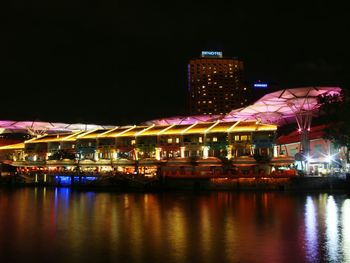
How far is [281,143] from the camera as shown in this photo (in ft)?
288

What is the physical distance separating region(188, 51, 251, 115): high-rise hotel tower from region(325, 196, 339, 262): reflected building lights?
502ft

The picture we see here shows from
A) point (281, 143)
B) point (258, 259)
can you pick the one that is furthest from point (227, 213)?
point (281, 143)

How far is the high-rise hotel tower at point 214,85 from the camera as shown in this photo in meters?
184

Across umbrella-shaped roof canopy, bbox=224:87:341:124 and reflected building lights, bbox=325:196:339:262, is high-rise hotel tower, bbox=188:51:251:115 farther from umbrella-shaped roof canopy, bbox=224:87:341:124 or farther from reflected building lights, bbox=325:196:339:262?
reflected building lights, bbox=325:196:339:262

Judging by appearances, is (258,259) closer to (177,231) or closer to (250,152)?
(177,231)

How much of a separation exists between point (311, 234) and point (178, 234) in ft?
21.2

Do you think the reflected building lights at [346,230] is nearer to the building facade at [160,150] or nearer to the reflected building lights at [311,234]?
the reflected building lights at [311,234]

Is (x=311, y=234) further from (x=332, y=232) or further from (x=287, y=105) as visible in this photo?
(x=287, y=105)

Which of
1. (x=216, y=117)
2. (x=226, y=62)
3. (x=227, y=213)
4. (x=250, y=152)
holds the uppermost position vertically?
(x=226, y=62)

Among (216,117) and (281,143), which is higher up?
(216,117)

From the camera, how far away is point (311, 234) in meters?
20.7

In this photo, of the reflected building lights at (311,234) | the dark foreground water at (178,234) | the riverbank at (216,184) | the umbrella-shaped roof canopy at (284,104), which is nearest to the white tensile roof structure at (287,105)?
the umbrella-shaped roof canopy at (284,104)

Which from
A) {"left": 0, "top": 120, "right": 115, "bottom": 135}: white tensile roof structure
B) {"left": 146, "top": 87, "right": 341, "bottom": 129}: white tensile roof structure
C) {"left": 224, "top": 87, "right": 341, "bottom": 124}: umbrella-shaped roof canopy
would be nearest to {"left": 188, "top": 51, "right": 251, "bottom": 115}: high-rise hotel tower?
{"left": 0, "top": 120, "right": 115, "bottom": 135}: white tensile roof structure

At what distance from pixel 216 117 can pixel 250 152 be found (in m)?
27.0
